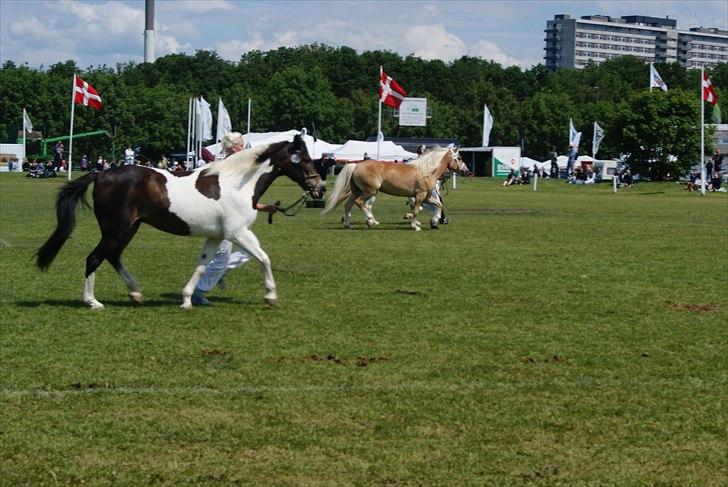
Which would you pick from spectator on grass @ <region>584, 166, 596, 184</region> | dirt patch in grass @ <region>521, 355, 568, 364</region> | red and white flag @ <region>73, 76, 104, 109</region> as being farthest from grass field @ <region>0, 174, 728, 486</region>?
spectator on grass @ <region>584, 166, 596, 184</region>

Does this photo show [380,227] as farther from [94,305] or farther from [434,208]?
[94,305]

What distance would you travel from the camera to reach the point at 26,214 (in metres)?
33.0

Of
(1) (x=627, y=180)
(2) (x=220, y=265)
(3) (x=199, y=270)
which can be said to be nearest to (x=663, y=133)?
(1) (x=627, y=180)

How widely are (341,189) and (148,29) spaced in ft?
513

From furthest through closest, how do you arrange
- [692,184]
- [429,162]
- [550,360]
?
[692,184] < [429,162] < [550,360]

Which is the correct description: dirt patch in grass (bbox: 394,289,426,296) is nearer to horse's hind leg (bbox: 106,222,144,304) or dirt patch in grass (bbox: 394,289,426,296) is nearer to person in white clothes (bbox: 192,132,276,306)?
person in white clothes (bbox: 192,132,276,306)

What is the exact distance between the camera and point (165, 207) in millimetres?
13742

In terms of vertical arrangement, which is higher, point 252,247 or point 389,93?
point 389,93

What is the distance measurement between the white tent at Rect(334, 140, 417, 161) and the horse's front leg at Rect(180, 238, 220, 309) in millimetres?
71672

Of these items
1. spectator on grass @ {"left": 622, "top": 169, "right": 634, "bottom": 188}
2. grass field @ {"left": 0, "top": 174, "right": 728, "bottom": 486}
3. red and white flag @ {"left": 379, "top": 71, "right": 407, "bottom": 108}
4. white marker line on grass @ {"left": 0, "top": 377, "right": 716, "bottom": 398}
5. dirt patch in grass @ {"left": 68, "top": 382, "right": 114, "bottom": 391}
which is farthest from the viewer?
spectator on grass @ {"left": 622, "top": 169, "right": 634, "bottom": 188}

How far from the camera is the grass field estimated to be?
289 inches

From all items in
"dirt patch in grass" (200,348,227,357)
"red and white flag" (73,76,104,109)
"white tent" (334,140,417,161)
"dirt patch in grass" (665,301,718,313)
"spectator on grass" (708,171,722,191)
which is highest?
"red and white flag" (73,76,104,109)

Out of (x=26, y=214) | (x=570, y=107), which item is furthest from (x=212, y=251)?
(x=570, y=107)

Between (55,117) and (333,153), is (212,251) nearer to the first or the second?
(333,153)
